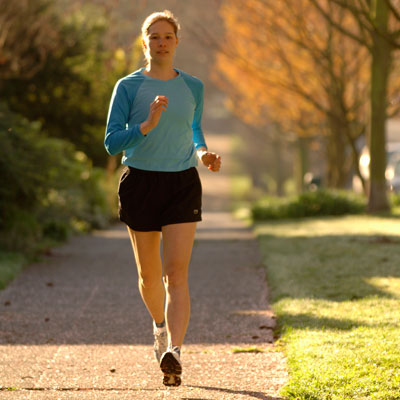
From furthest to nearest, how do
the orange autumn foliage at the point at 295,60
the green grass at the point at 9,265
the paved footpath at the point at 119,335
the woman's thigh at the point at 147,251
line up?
1. the orange autumn foliage at the point at 295,60
2. the green grass at the point at 9,265
3. the paved footpath at the point at 119,335
4. the woman's thigh at the point at 147,251

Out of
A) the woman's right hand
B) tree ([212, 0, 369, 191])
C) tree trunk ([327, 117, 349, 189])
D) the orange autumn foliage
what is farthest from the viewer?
tree trunk ([327, 117, 349, 189])

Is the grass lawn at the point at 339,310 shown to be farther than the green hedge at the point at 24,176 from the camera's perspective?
No

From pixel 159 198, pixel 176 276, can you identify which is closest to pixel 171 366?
pixel 176 276

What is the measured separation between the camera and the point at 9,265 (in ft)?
32.7

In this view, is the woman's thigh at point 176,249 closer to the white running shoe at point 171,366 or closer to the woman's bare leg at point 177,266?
the woman's bare leg at point 177,266

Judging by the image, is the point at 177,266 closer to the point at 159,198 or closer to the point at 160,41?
the point at 159,198

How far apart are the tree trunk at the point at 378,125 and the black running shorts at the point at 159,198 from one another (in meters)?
11.1

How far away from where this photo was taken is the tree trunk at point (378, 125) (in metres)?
15.3

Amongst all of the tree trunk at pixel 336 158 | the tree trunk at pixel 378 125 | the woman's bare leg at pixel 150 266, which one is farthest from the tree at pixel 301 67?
the woman's bare leg at pixel 150 266

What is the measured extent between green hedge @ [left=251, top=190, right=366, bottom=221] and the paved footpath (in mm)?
8017

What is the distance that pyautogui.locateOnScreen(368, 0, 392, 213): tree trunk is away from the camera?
15.3 metres

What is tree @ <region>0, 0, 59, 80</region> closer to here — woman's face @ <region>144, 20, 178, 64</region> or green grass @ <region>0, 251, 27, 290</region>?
green grass @ <region>0, 251, 27, 290</region>

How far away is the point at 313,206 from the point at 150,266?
15.0 m

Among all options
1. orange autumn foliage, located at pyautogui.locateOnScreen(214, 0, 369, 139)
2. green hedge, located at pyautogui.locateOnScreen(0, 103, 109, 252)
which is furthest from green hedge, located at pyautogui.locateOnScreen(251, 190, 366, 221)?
green hedge, located at pyautogui.locateOnScreen(0, 103, 109, 252)
